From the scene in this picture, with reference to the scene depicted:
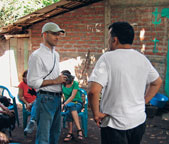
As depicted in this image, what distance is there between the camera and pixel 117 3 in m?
6.06

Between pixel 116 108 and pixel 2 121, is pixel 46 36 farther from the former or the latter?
pixel 2 121

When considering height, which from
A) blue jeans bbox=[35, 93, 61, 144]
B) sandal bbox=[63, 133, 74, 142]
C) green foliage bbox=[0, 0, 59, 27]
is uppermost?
green foliage bbox=[0, 0, 59, 27]

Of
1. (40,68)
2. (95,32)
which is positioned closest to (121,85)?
(40,68)

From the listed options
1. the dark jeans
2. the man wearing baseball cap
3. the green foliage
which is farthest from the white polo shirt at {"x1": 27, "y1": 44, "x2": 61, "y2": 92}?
the green foliage

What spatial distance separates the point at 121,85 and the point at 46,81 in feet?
3.78

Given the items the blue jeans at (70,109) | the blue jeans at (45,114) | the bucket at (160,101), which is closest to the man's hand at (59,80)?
the blue jeans at (45,114)

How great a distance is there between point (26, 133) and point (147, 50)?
11.5 feet

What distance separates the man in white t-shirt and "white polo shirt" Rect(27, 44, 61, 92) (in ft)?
3.19

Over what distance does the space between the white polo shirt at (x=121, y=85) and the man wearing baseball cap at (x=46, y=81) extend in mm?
994

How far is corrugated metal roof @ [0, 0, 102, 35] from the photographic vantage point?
6.07 meters

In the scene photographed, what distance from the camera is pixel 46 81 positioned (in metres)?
2.80

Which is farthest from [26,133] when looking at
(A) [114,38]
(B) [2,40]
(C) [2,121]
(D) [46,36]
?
(B) [2,40]

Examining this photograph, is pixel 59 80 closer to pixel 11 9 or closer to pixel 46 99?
pixel 46 99

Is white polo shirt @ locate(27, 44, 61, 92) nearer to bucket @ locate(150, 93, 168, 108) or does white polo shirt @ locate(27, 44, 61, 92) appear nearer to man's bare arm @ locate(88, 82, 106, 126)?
man's bare arm @ locate(88, 82, 106, 126)
